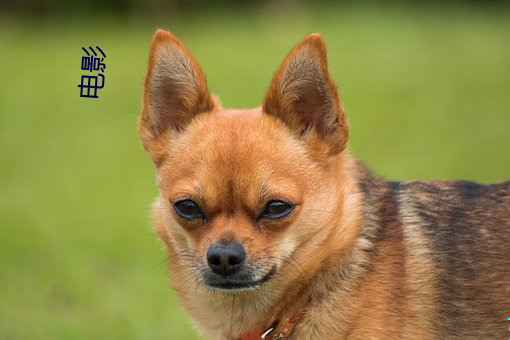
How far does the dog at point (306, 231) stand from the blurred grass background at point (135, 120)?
794mm

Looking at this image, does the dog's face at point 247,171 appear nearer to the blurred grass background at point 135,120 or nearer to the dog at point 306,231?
the dog at point 306,231

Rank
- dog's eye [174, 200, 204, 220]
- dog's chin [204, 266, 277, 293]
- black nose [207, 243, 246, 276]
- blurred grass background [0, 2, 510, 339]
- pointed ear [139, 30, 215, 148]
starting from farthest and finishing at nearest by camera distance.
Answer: blurred grass background [0, 2, 510, 339] < pointed ear [139, 30, 215, 148] < dog's eye [174, 200, 204, 220] < dog's chin [204, 266, 277, 293] < black nose [207, 243, 246, 276]

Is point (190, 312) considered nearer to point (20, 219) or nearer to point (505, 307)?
point (505, 307)

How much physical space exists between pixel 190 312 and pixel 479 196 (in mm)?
1824

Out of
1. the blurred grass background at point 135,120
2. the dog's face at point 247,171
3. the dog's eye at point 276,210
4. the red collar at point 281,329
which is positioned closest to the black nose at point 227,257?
the dog's face at point 247,171

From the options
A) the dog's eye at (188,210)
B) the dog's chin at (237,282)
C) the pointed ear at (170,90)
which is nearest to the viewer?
the dog's chin at (237,282)

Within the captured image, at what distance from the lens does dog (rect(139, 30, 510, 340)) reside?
425cm

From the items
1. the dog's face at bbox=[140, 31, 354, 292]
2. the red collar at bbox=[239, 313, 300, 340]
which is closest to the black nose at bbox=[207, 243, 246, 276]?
the dog's face at bbox=[140, 31, 354, 292]

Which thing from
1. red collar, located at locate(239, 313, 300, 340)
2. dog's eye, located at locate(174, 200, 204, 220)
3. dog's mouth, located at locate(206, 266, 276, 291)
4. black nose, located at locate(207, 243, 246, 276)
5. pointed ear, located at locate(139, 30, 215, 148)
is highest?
pointed ear, located at locate(139, 30, 215, 148)

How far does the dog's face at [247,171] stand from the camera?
166 inches

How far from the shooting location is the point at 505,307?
439 centimetres

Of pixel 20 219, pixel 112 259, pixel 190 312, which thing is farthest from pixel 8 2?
pixel 190 312

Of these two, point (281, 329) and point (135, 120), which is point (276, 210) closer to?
point (281, 329)

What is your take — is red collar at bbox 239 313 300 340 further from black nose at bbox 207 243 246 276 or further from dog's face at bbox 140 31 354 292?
black nose at bbox 207 243 246 276
